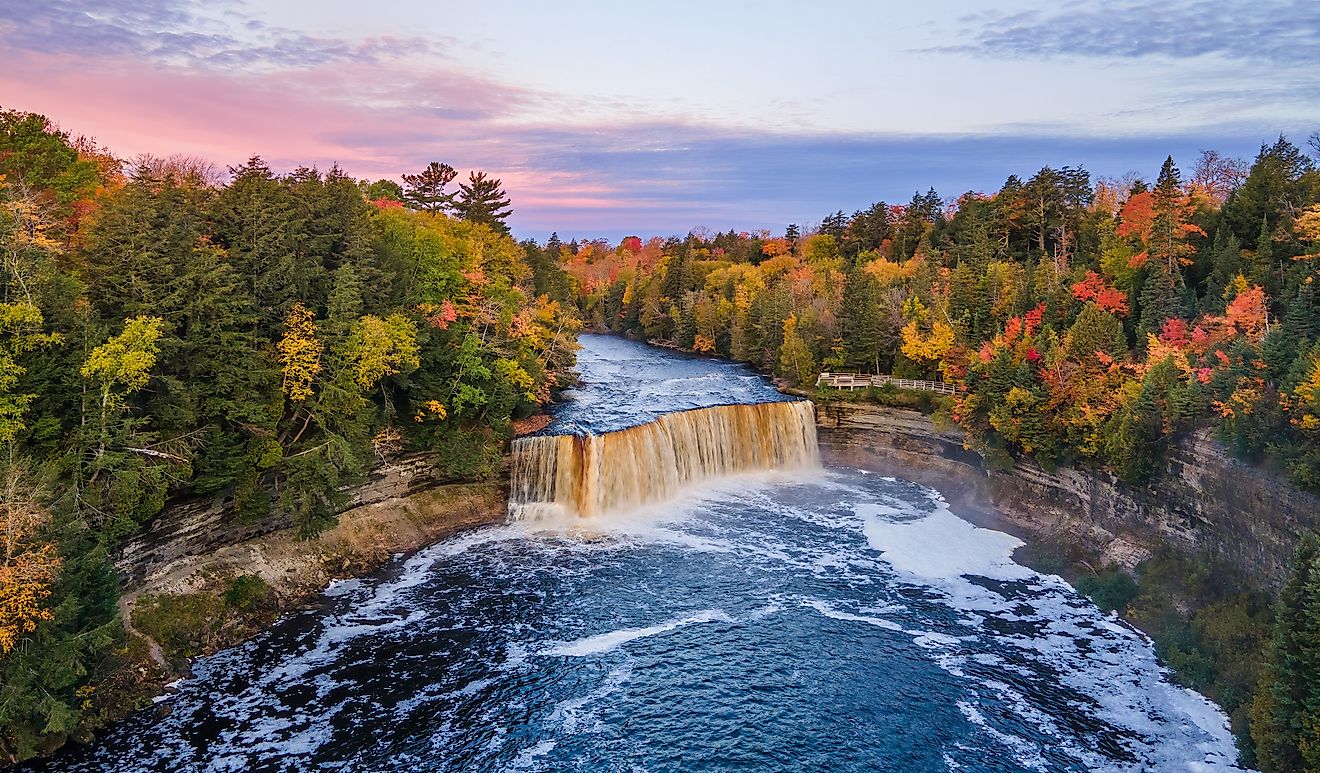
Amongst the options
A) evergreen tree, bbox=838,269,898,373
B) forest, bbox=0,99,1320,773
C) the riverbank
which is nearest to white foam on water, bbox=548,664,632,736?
forest, bbox=0,99,1320,773

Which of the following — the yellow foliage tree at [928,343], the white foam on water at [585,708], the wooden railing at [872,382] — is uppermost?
the yellow foliage tree at [928,343]

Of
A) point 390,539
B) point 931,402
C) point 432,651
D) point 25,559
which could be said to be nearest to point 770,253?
point 931,402

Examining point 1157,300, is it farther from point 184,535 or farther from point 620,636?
point 184,535

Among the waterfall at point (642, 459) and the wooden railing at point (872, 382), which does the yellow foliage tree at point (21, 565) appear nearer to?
the waterfall at point (642, 459)

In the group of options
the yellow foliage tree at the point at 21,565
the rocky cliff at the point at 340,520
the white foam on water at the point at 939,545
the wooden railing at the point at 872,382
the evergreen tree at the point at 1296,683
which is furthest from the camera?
the wooden railing at the point at 872,382

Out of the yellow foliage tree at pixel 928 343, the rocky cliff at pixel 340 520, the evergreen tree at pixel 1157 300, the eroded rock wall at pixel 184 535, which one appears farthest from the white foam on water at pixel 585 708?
the yellow foliage tree at pixel 928 343

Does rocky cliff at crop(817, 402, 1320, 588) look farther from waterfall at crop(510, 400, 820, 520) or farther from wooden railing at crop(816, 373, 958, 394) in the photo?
waterfall at crop(510, 400, 820, 520)
